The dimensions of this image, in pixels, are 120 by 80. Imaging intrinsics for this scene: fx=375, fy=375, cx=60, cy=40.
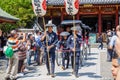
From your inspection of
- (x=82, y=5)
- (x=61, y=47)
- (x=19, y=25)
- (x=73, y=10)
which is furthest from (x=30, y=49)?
(x=82, y=5)

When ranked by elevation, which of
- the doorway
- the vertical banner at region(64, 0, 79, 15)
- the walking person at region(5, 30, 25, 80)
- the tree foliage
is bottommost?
the doorway

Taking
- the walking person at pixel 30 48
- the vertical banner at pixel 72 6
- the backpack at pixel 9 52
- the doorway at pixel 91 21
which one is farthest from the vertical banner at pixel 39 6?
the doorway at pixel 91 21

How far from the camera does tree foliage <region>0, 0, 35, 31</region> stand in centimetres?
3431

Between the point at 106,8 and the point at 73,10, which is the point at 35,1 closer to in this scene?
the point at 73,10

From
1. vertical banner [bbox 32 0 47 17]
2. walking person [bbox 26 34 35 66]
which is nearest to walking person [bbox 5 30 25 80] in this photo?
vertical banner [bbox 32 0 47 17]

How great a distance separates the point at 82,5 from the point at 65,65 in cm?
2182

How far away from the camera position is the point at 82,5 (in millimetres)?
37281

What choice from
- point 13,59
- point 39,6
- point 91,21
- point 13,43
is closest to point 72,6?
point 39,6

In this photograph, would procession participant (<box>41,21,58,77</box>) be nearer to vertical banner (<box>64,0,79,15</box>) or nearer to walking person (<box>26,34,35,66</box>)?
vertical banner (<box>64,0,79,15</box>)

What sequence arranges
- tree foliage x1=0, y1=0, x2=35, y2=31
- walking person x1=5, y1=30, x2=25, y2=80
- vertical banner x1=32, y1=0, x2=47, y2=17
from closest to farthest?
walking person x1=5, y1=30, x2=25, y2=80 → vertical banner x1=32, y1=0, x2=47, y2=17 → tree foliage x1=0, y1=0, x2=35, y2=31

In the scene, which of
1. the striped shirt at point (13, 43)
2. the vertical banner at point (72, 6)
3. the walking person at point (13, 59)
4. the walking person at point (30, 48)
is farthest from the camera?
the walking person at point (30, 48)

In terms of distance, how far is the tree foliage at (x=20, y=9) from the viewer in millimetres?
34312

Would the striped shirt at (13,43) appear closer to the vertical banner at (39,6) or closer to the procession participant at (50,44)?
the procession participant at (50,44)

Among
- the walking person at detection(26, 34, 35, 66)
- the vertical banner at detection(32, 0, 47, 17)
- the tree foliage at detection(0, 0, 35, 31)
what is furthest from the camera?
the tree foliage at detection(0, 0, 35, 31)
